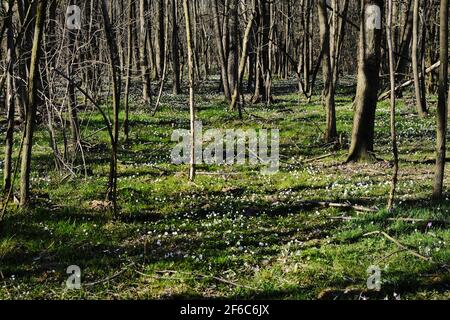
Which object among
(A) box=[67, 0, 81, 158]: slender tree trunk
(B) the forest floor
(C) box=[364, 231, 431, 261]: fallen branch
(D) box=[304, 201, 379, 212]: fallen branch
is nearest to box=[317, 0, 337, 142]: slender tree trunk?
(B) the forest floor

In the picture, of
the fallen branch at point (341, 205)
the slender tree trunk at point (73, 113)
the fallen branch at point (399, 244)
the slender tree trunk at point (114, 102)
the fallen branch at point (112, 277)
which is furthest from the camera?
the slender tree trunk at point (73, 113)

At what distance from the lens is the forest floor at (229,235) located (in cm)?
661

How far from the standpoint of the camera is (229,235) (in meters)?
8.54

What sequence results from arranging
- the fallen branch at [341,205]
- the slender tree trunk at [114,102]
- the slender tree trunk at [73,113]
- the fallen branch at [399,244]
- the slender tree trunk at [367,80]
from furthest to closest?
the slender tree trunk at [367,80]
the slender tree trunk at [73,113]
the fallen branch at [341,205]
the slender tree trunk at [114,102]
the fallen branch at [399,244]

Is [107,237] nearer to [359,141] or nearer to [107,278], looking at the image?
A: [107,278]

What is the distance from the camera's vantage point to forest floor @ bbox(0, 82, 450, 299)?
6.61 m

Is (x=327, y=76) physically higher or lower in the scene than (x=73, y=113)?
higher

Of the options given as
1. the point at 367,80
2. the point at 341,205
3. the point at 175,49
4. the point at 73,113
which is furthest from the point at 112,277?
the point at 175,49

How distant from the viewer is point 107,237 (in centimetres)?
842

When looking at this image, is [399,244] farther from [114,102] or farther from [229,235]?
[114,102]

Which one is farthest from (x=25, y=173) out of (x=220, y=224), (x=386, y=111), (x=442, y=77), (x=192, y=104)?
(x=386, y=111)

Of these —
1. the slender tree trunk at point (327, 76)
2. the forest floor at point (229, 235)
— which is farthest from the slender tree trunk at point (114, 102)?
the slender tree trunk at point (327, 76)

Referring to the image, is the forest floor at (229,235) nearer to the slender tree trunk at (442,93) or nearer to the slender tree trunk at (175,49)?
the slender tree trunk at (442,93)

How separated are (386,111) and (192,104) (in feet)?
51.5
